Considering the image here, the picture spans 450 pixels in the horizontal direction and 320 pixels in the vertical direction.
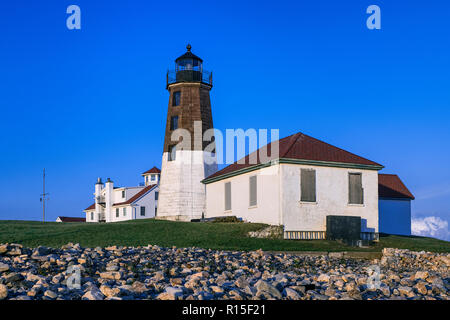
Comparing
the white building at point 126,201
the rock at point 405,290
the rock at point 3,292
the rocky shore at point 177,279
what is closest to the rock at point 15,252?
the rocky shore at point 177,279

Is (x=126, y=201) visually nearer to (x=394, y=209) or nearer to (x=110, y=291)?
(x=394, y=209)

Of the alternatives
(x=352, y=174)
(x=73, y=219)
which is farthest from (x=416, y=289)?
(x=73, y=219)

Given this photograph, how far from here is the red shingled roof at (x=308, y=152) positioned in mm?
26188

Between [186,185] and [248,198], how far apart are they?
Answer: 10985 millimetres

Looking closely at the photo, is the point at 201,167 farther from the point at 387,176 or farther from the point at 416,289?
the point at 416,289

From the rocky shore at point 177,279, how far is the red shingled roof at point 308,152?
37.0ft

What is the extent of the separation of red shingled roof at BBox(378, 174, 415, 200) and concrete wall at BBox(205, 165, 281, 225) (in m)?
13.4

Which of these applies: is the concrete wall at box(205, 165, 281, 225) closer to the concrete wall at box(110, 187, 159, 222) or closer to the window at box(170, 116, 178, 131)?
the window at box(170, 116, 178, 131)

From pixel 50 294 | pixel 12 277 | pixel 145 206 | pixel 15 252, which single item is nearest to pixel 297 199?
pixel 15 252

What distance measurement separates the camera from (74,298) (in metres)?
8.61

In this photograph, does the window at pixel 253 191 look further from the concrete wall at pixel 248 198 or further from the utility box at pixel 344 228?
the utility box at pixel 344 228
